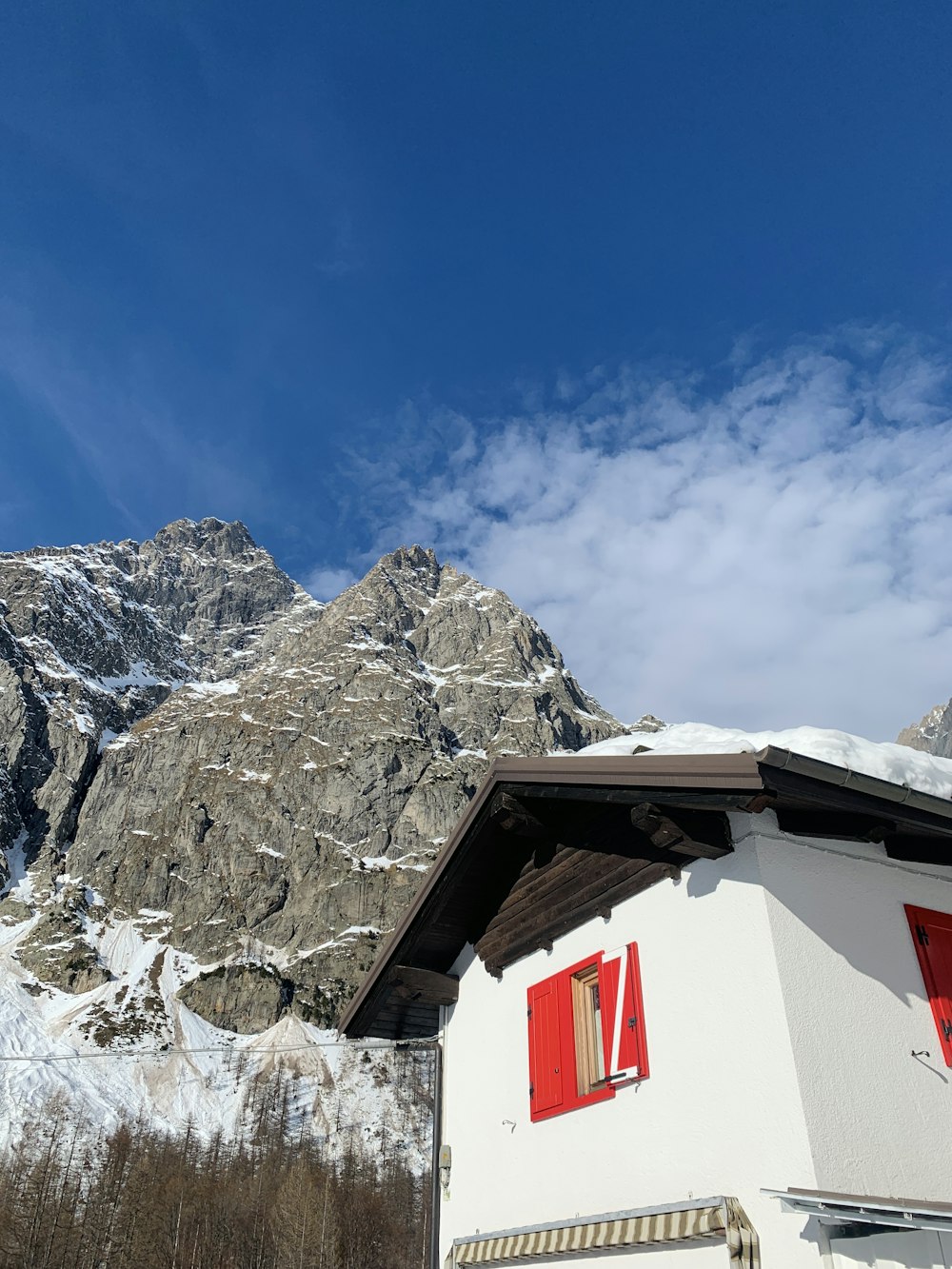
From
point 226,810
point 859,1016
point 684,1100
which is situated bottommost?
point 684,1100

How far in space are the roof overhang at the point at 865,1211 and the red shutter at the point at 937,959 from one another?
72.3 inches

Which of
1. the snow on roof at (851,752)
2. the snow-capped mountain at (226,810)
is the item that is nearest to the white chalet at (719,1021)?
the snow on roof at (851,752)

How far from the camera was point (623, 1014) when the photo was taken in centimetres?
789

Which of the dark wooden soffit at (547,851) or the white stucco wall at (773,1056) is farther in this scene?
the dark wooden soffit at (547,851)

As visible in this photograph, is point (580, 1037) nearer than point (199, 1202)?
Yes

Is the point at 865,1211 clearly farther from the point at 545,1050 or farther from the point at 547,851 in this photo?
the point at 547,851

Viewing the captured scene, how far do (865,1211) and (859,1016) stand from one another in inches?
60.0

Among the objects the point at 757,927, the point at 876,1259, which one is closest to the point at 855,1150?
the point at 876,1259

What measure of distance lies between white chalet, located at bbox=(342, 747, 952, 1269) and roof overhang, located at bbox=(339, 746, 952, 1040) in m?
0.03

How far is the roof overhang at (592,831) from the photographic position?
623cm

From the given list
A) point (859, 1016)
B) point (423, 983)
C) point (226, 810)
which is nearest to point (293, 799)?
point (226, 810)

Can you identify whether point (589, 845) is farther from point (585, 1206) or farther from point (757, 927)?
point (585, 1206)

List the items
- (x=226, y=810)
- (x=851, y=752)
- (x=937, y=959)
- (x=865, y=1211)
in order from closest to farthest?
1. (x=865, y=1211)
2. (x=851, y=752)
3. (x=937, y=959)
4. (x=226, y=810)

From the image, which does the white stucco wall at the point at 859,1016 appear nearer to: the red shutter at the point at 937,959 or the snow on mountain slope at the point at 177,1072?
the red shutter at the point at 937,959
